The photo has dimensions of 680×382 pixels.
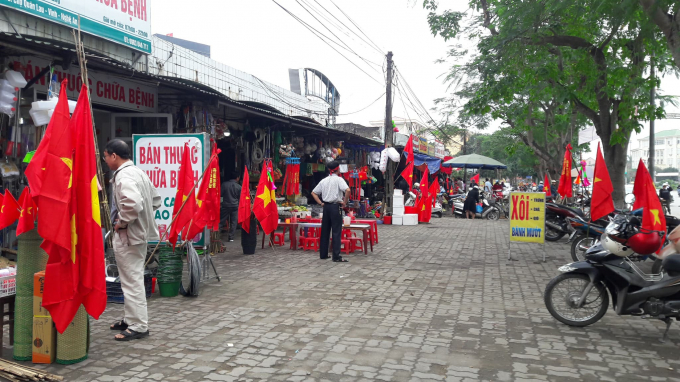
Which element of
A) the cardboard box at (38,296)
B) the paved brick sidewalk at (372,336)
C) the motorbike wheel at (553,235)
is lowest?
the paved brick sidewalk at (372,336)

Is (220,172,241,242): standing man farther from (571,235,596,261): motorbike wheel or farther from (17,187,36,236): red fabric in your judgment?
(17,187,36,236): red fabric

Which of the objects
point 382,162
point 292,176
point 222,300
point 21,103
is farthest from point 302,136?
point 222,300

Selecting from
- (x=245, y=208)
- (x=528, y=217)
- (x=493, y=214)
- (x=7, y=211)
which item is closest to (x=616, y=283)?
(x=528, y=217)

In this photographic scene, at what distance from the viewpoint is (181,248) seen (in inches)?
262

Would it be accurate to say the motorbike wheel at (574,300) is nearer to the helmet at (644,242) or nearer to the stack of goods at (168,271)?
the helmet at (644,242)

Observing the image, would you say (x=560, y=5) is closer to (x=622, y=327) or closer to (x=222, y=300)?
(x=622, y=327)

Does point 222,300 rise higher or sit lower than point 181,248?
lower

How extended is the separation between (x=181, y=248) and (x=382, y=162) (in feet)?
40.8

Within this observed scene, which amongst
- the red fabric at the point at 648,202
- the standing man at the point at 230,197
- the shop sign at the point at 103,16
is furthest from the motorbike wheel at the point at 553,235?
the shop sign at the point at 103,16

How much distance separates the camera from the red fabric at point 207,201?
6.60 metres

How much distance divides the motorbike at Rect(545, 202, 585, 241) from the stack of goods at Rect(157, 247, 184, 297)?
917 centimetres

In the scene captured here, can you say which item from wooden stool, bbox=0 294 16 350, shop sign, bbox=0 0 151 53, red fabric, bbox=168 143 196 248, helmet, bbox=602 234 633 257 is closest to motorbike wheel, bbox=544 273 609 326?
helmet, bbox=602 234 633 257

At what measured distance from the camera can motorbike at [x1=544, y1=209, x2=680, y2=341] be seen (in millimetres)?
4891

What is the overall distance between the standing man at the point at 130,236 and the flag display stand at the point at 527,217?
684 cm
